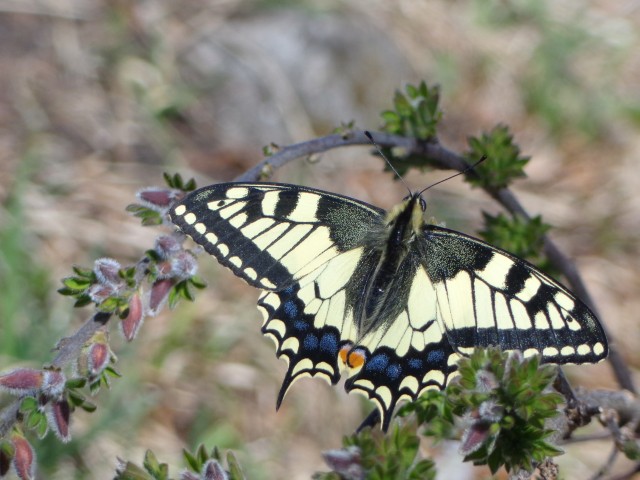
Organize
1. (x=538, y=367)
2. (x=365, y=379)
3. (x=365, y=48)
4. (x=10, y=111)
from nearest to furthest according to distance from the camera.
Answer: (x=538, y=367) < (x=365, y=379) < (x=10, y=111) < (x=365, y=48)

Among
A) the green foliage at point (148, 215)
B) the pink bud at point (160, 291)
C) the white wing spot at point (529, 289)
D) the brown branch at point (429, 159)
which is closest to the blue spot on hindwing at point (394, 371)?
the white wing spot at point (529, 289)

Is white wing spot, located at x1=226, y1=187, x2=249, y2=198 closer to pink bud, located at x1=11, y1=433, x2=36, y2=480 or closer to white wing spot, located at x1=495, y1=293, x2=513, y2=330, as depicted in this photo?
white wing spot, located at x1=495, y1=293, x2=513, y2=330

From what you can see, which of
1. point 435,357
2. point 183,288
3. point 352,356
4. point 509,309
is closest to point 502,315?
point 509,309

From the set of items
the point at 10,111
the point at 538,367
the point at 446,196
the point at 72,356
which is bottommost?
the point at 538,367

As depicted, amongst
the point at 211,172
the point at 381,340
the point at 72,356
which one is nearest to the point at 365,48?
the point at 211,172

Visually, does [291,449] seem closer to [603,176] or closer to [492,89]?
[603,176]

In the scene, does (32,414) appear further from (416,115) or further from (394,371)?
(416,115)

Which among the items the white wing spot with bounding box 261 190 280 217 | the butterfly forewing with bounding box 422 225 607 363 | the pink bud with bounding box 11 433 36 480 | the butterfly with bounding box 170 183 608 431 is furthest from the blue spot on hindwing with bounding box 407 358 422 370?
the pink bud with bounding box 11 433 36 480
